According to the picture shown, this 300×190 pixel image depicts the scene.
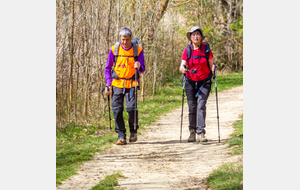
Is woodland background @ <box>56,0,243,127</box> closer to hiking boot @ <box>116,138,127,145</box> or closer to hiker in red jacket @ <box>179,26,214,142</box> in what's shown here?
hiking boot @ <box>116,138,127,145</box>

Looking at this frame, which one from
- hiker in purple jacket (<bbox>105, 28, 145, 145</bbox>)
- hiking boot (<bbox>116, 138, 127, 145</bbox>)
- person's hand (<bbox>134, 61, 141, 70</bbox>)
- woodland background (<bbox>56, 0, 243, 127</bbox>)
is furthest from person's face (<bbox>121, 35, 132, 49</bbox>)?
woodland background (<bbox>56, 0, 243, 127</bbox>)

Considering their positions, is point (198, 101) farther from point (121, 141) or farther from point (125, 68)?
point (121, 141)

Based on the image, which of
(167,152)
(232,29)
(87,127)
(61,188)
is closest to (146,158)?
(167,152)

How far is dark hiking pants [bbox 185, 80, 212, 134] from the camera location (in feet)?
21.0

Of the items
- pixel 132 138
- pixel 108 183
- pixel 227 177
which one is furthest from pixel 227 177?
pixel 132 138

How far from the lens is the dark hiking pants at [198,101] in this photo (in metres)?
6.39

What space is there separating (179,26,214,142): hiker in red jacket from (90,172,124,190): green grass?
6.46ft

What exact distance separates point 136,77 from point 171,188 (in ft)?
7.22

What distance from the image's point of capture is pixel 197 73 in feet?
20.6

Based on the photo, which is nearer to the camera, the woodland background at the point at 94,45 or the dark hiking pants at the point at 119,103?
the dark hiking pants at the point at 119,103

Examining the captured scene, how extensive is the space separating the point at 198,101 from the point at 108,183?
92.7 inches

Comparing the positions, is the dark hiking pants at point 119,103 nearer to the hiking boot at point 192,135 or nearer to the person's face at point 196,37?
the hiking boot at point 192,135

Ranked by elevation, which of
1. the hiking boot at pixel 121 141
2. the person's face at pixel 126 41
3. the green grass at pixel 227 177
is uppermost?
the person's face at pixel 126 41

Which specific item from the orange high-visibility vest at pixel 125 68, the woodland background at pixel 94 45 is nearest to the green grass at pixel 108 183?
the orange high-visibility vest at pixel 125 68
